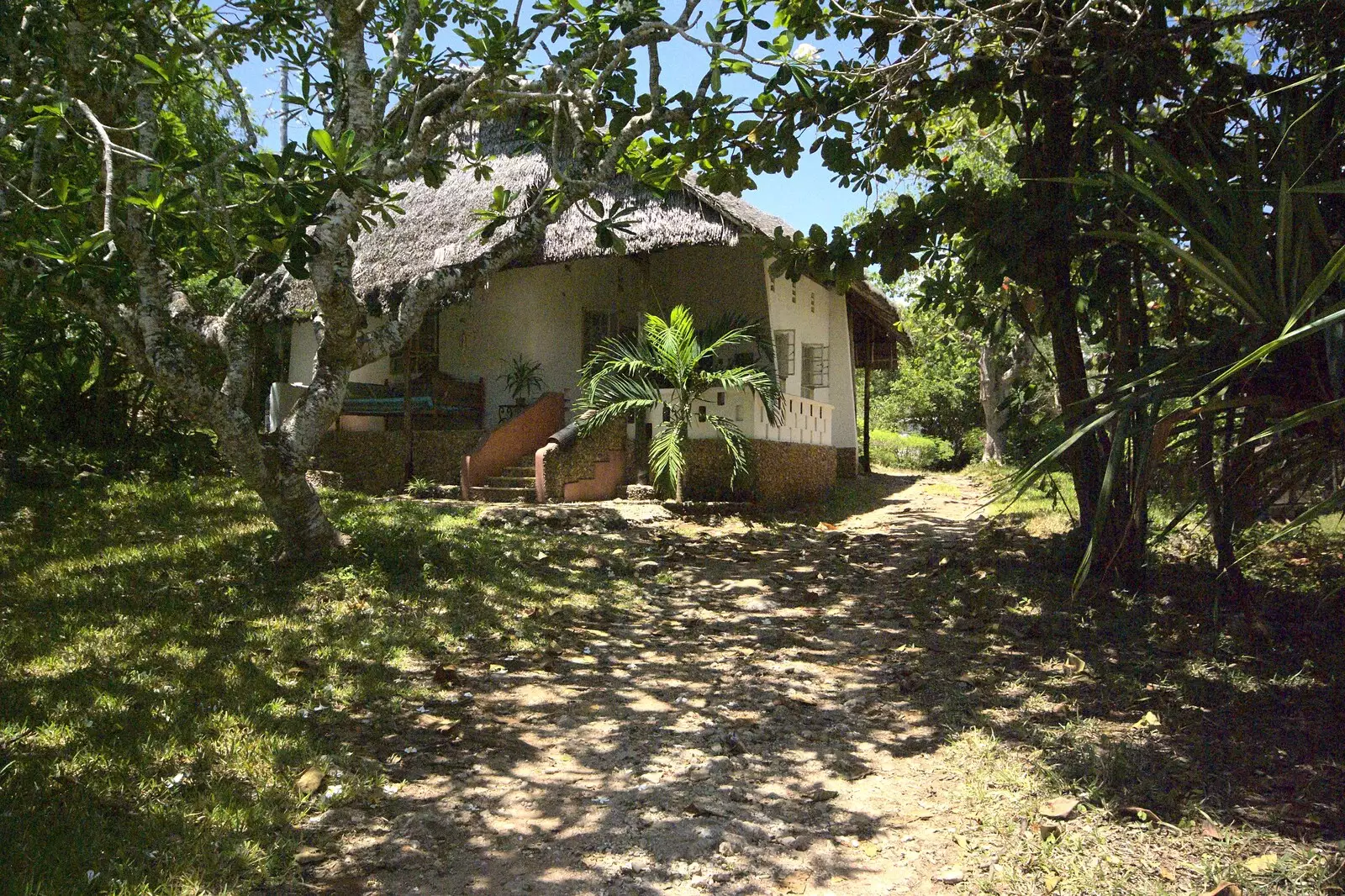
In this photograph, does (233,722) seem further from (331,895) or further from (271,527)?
(271,527)

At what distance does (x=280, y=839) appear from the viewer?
3004mm

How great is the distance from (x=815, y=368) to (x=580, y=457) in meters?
5.26

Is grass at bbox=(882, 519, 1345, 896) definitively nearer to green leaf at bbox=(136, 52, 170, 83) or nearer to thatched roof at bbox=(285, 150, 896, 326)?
green leaf at bbox=(136, 52, 170, 83)

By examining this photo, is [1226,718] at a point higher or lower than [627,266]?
lower

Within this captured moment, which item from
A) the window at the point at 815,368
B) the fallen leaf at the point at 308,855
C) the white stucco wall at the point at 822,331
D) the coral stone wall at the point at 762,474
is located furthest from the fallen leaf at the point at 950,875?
the window at the point at 815,368

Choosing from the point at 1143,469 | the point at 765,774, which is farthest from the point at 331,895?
the point at 1143,469

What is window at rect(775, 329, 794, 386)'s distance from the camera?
11977 millimetres

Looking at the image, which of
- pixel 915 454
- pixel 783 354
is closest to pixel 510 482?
pixel 783 354

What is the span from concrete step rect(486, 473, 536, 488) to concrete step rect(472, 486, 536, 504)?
0.06 meters

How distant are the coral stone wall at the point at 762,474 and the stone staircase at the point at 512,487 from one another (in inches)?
74.5

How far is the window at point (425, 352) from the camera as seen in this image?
1341 cm

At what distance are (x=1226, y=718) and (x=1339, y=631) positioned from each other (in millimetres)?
1447

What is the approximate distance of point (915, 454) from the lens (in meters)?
25.6

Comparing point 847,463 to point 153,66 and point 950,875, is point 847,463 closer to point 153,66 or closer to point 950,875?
point 153,66
